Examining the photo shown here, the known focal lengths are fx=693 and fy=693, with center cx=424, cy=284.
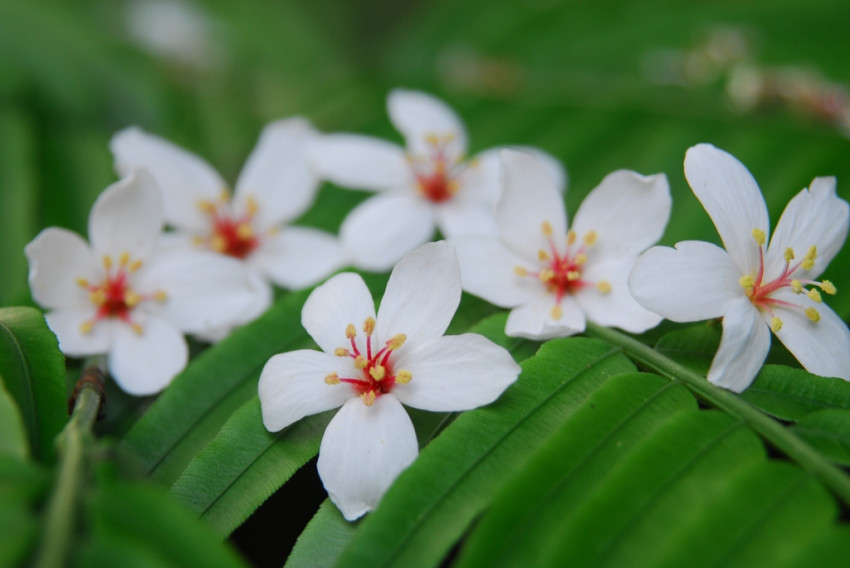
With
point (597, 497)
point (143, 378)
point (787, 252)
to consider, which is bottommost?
point (143, 378)

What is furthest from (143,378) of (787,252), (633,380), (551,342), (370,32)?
(370,32)

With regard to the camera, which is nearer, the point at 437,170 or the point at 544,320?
the point at 544,320

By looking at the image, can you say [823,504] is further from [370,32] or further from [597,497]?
[370,32]

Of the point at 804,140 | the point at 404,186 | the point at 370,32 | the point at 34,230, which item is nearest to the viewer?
the point at 34,230

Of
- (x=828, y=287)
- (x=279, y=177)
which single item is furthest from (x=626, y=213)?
(x=279, y=177)

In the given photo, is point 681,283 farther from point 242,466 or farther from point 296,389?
point 242,466
